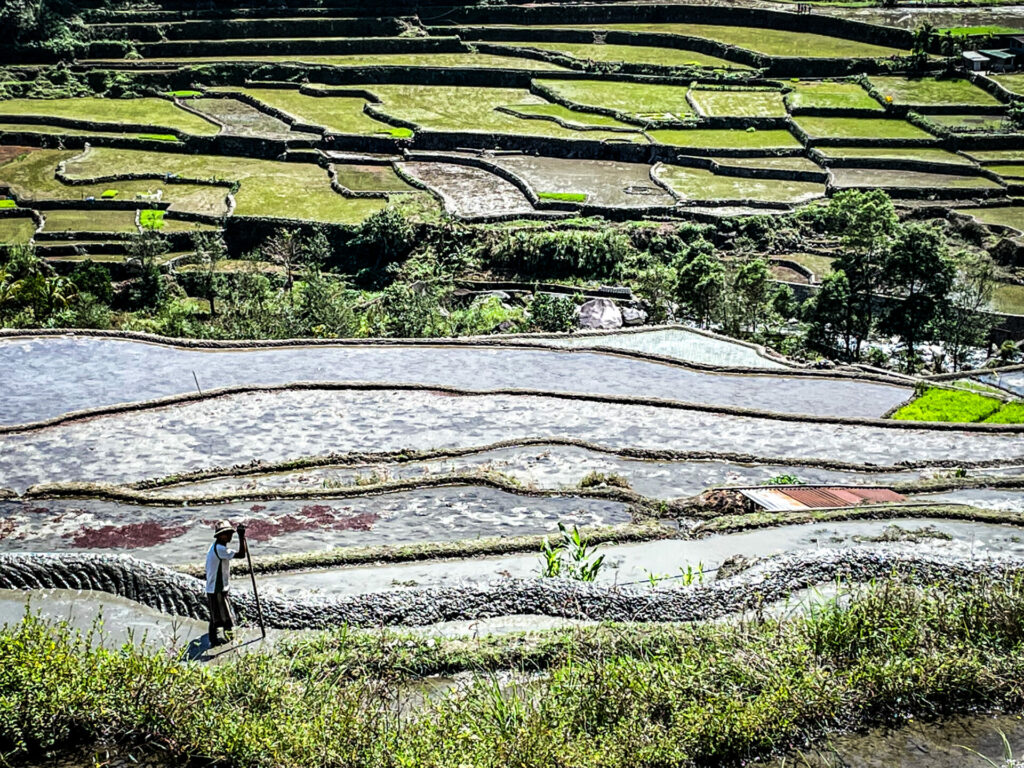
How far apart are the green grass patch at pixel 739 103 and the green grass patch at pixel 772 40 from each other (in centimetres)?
705

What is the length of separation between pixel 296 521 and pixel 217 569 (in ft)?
12.6

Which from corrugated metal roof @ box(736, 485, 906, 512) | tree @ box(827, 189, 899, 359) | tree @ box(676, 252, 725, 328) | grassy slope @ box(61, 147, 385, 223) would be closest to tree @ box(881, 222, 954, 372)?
tree @ box(827, 189, 899, 359)

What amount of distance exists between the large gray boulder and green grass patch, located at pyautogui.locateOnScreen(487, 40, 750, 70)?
38.4 meters

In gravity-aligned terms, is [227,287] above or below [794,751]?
below

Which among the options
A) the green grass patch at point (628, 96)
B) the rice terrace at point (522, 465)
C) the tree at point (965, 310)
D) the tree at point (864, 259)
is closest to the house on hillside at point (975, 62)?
the rice terrace at point (522, 465)

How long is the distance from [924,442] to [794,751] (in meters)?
11.9

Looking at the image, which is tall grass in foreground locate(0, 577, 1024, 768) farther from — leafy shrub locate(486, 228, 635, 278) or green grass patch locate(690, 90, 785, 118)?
green grass patch locate(690, 90, 785, 118)

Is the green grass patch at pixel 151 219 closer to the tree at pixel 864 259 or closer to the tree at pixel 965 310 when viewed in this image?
the tree at pixel 864 259

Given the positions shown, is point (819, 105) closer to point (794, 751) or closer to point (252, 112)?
point (252, 112)

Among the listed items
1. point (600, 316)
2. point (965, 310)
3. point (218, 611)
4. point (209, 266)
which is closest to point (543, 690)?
point (218, 611)

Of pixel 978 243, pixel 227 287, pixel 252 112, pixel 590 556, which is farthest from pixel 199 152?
pixel 590 556

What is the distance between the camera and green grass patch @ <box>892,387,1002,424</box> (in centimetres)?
2067

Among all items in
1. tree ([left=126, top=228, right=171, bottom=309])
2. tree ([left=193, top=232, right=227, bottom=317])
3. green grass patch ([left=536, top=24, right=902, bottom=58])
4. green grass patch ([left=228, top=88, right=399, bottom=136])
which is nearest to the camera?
tree ([left=126, top=228, right=171, bottom=309])

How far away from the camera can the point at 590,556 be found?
12008 mm
